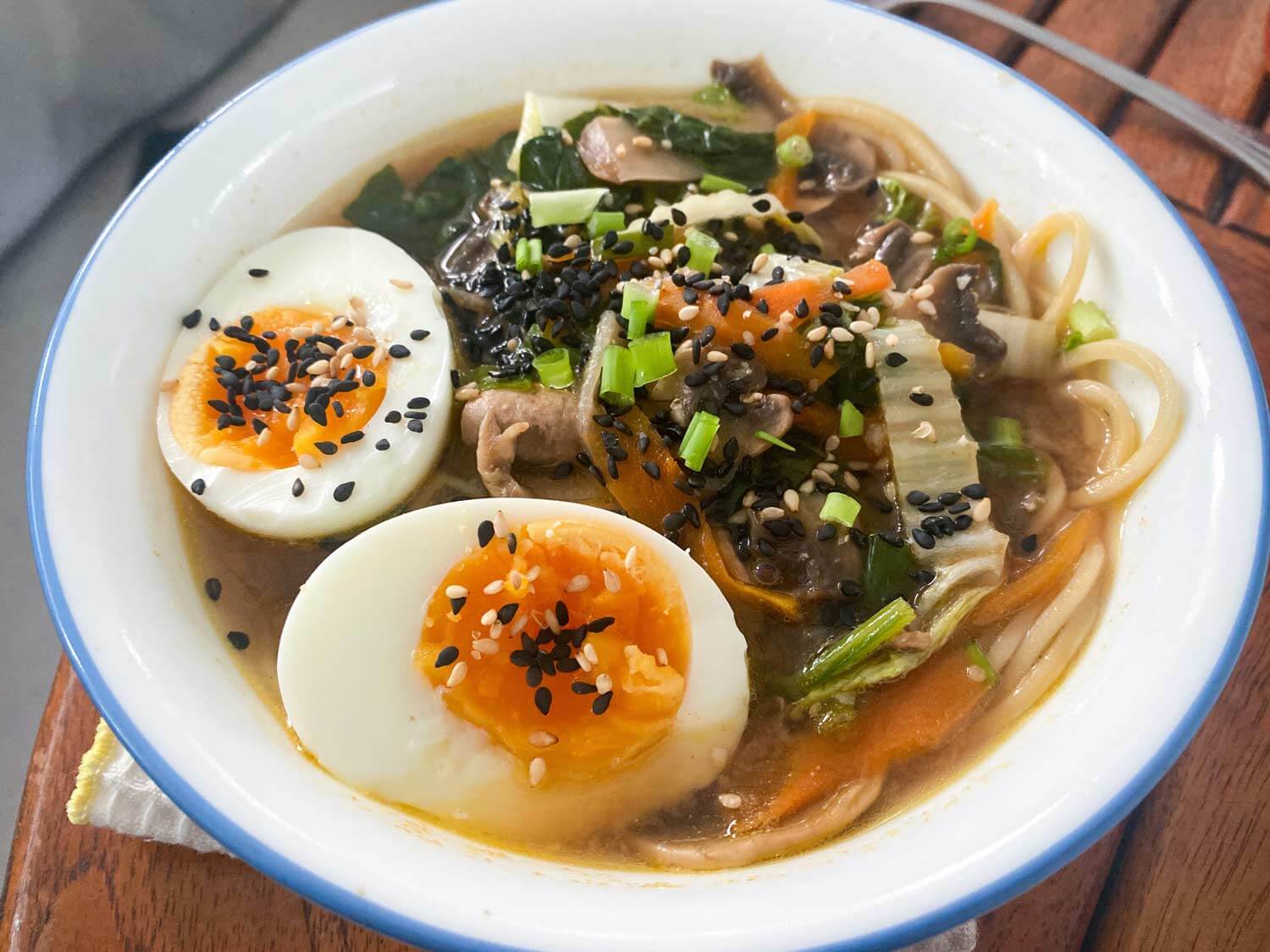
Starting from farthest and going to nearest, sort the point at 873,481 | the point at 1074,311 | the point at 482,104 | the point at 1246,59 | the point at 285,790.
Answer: the point at 1246,59 < the point at 482,104 < the point at 1074,311 < the point at 873,481 < the point at 285,790

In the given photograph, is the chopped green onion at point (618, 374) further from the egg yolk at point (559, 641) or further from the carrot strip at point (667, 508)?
the egg yolk at point (559, 641)

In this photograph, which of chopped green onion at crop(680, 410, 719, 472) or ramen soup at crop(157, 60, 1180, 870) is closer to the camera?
ramen soup at crop(157, 60, 1180, 870)

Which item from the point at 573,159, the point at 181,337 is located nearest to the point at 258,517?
the point at 181,337

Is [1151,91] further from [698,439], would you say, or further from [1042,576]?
[698,439]

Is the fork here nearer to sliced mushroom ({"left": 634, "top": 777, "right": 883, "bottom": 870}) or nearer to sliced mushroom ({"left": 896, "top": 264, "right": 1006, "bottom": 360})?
sliced mushroom ({"left": 896, "top": 264, "right": 1006, "bottom": 360})

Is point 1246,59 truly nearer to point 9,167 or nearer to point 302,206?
point 302,206

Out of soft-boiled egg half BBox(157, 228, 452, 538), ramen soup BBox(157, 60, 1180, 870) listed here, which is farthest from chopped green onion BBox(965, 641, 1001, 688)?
soft-boiled egg half BBox(157, 228, 452, 538)

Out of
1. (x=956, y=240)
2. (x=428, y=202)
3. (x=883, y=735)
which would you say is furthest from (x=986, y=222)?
(x=428, y=202)
